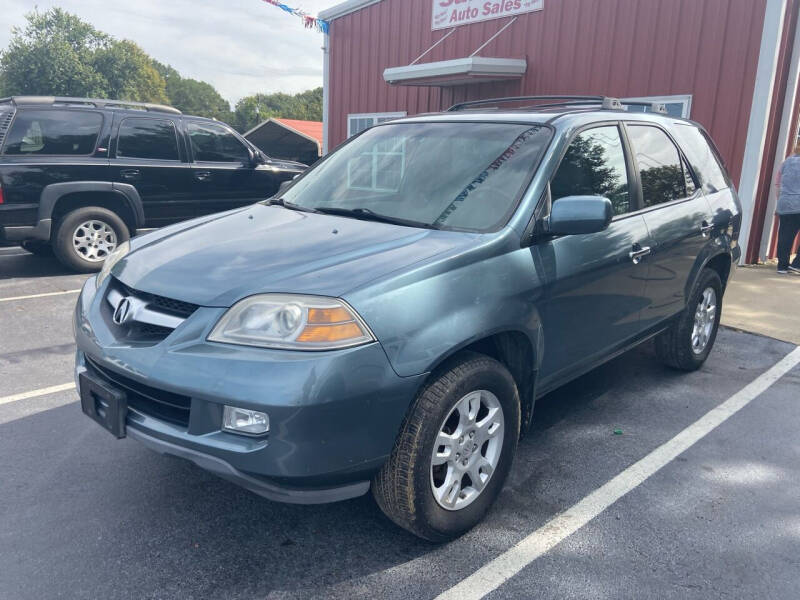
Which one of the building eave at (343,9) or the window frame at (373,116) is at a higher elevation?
the building eave at (343,9)

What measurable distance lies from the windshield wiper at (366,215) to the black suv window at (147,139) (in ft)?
17.5

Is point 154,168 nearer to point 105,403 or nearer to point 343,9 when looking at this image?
point 105,403

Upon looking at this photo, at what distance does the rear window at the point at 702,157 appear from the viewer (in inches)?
177

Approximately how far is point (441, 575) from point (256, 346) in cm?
112

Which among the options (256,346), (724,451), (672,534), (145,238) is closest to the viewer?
(256,346)

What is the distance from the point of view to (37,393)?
13.8 ft

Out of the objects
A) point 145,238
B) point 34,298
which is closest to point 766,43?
point 145,238

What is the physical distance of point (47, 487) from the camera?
3094 millimetres

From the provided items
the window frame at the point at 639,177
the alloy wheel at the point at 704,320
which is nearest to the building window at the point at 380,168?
the window frame at the point at 639,177

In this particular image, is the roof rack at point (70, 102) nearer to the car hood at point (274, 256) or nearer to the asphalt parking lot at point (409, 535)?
the asphalt parking lot at point (409, 535)

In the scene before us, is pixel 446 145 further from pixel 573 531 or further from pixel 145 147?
pixel 145 147

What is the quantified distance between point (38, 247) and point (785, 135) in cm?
982

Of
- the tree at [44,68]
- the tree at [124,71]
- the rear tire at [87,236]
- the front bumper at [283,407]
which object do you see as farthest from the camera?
the tree at [124,71]

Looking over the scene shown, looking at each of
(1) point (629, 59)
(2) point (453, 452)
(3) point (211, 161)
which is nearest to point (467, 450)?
(2) point (453, 452)
